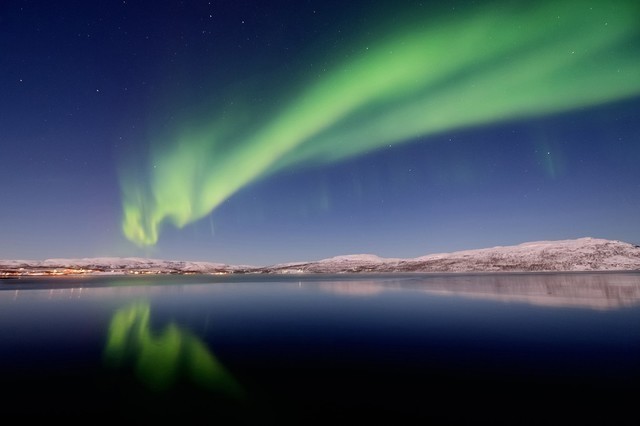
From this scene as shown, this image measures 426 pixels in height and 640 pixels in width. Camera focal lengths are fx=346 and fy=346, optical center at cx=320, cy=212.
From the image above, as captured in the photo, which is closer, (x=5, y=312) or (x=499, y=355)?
(x=499, y=355)

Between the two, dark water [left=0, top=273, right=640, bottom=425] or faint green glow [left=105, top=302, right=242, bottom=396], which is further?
faint green glow [left=105, top=302, right=242, bottom=396]

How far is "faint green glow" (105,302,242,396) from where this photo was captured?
12.1 metres

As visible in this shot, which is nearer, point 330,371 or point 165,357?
point 330,371

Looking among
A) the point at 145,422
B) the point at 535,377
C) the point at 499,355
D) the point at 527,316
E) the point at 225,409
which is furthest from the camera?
the point at 527,316

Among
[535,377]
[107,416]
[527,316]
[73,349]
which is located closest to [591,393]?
[535,377]

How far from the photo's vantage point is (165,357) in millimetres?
15680

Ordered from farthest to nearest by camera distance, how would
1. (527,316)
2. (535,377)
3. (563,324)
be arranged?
(527,316) < (563,324) < (535,377)

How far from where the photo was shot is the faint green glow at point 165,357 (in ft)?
39.7

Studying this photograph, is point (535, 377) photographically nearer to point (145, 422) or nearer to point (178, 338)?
point (145, 422)

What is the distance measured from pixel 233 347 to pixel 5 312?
29334mm

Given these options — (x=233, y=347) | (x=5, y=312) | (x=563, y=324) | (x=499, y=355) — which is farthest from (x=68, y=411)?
(x=5, y=312)

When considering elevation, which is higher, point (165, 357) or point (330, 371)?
point (165, 357)

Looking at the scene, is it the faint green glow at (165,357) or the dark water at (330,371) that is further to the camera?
the faint green glow at (165,357)

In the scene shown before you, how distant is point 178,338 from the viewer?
19812 millimetres
